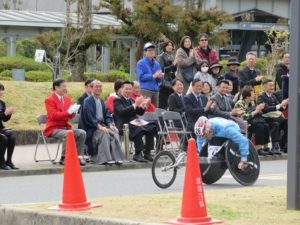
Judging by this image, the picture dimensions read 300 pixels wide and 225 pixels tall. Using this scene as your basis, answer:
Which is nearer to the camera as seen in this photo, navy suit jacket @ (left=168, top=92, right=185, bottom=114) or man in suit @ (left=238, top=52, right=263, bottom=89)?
navy suit jacket @ (left=168, top=92, right=185, bottom=114)

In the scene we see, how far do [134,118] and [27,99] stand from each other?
7510 mm

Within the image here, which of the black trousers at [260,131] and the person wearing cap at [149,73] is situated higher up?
the person wearing cap at [149,73]

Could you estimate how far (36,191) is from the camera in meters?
15.4

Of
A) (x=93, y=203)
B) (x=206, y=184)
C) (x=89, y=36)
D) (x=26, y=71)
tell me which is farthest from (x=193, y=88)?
(x=26, y=71)

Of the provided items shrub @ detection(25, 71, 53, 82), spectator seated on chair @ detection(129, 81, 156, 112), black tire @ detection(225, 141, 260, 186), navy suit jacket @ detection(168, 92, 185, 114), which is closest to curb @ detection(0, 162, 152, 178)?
navy suit jacket @ detection(168, 92, 185, 114)

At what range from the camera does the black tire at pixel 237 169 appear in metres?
15.5

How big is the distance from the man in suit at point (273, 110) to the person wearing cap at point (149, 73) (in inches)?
97.4

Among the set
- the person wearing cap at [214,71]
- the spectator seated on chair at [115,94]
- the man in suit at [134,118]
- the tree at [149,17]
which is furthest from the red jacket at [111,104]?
the tree at [149,17]

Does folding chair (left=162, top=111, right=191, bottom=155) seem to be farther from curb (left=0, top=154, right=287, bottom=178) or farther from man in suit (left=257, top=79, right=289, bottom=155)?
man in suit (left=257, top=79, right=289, bottom=155)

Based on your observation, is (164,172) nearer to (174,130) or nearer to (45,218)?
(174,130)

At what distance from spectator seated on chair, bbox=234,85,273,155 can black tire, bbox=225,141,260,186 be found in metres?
6.17

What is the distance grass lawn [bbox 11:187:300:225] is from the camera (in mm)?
10070

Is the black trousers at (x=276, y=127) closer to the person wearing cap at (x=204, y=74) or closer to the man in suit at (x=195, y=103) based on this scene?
the person wearing cap at (x=204, y=74)

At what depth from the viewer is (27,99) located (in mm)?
27547
